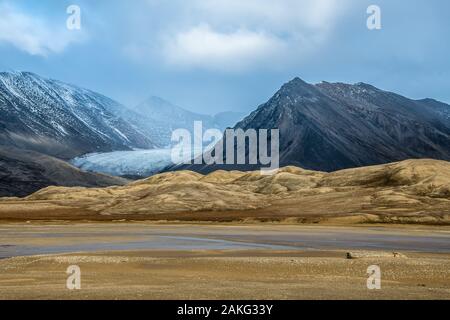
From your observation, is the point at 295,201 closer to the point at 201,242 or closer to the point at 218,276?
the point at 201,242

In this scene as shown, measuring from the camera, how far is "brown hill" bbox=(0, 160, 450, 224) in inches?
5251

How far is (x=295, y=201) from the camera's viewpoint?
161m

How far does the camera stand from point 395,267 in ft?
118

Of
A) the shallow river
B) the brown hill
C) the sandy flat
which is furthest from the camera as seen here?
the brown hill

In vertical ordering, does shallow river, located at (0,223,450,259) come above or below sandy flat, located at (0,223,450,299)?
above

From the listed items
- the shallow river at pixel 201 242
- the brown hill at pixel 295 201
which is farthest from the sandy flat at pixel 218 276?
the brown hill at pixel 295 201

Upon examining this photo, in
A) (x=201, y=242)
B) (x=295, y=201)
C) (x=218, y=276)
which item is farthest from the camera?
(x=295, y=201)

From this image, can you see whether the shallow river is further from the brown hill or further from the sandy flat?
the brown hill

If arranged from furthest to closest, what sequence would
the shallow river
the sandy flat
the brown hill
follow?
the brown hill < the shallow river < the sandy flat

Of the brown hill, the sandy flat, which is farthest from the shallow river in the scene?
the brown hill

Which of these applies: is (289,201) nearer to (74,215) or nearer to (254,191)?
(254,191)

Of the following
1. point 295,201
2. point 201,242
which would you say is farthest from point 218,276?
point 295,201

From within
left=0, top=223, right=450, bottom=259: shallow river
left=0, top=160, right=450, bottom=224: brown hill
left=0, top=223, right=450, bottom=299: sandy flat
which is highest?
left=0, top=160, right=450, bottom=224: brown hill

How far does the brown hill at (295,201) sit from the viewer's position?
438ft
